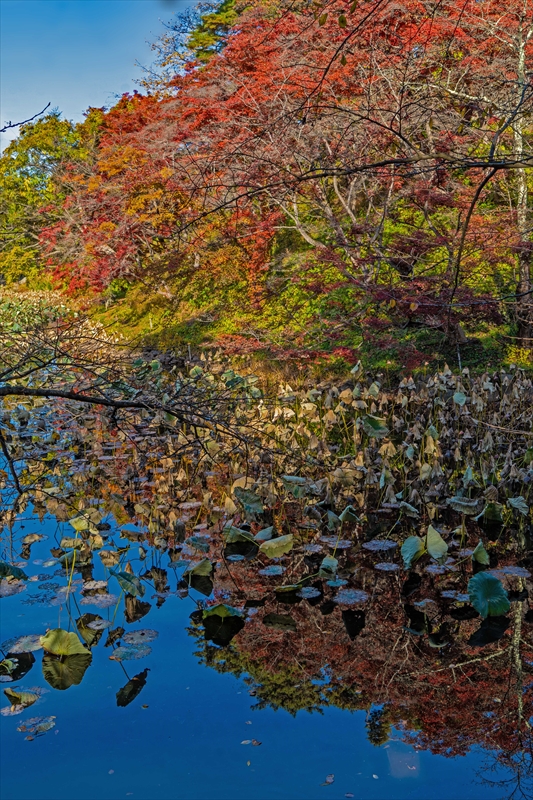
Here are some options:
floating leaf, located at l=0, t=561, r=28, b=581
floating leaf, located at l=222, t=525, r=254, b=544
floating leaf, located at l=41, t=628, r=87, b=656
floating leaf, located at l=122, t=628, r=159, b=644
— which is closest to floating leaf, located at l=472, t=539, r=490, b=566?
floating leaf, located at l=222, t=525, r=254, b=544

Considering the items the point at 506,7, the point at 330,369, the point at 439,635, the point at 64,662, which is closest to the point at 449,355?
the point at 330,369

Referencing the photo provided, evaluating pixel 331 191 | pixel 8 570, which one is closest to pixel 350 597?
pixel 8 570

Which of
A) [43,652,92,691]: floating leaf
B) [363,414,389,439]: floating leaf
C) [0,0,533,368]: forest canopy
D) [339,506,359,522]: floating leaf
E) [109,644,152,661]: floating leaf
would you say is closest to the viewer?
[43,652,92,691]: floating leaf

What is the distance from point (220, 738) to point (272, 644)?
0.62 metres

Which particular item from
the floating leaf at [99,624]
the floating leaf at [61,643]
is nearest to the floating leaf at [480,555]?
the floating leaf at [99,624]

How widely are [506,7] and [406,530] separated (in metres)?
6.88

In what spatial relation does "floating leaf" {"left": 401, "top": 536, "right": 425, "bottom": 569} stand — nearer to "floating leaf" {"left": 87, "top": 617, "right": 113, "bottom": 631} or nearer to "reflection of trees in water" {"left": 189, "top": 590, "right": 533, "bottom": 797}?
"reflection of trees in water" {"left": 189, "top": 590, "right": 533, "bottom": 797}

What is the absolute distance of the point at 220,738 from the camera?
9.44ft

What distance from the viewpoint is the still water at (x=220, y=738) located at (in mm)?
2605

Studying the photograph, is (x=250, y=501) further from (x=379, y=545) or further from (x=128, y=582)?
(x=128, y=582)

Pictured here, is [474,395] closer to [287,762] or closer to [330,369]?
[330,369]

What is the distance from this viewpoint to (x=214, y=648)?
11.4ft

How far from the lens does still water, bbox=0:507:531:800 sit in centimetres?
261

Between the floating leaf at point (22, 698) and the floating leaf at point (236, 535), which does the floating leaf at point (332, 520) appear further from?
the floating leaf at point (22, 698)
